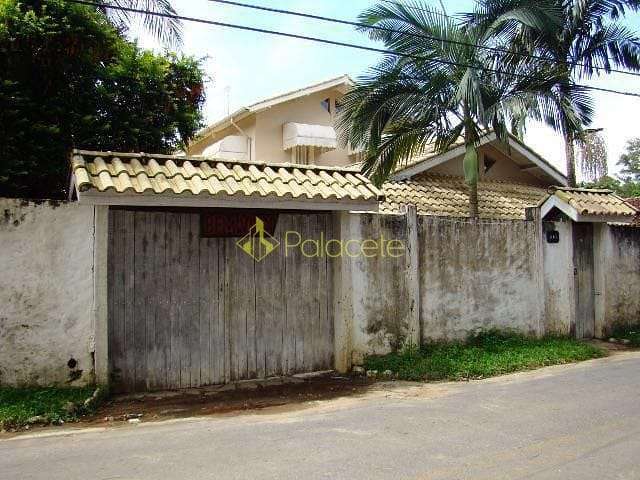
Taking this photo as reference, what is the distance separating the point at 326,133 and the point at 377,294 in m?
9.19

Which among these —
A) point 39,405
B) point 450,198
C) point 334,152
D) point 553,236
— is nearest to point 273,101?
point 334,152

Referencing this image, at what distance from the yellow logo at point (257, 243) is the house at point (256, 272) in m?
0.02

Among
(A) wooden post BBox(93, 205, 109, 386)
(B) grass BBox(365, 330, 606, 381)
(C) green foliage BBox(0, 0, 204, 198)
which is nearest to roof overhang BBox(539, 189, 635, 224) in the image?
(B) grass BBox(365, 330, 606, 381)

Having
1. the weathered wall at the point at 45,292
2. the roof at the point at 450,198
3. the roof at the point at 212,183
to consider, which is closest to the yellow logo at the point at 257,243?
the roof at the point at 212,183

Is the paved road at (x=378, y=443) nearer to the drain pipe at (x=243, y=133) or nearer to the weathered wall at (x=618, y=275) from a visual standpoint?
the weathered wall at (x=618, y=275)

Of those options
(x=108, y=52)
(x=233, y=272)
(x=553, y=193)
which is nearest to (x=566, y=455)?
(x=233, y=272)

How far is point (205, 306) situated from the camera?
6855 millimetres

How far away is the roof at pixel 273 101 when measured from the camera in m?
15.4

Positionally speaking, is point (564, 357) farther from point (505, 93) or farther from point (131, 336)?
point (131, 336)

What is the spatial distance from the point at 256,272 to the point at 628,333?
25.1 feet

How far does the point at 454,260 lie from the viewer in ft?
28.3

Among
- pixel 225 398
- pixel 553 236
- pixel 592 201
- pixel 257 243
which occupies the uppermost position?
pixel 592 201

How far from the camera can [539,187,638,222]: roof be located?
9734 mm

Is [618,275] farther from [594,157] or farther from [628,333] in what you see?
[594,157]
